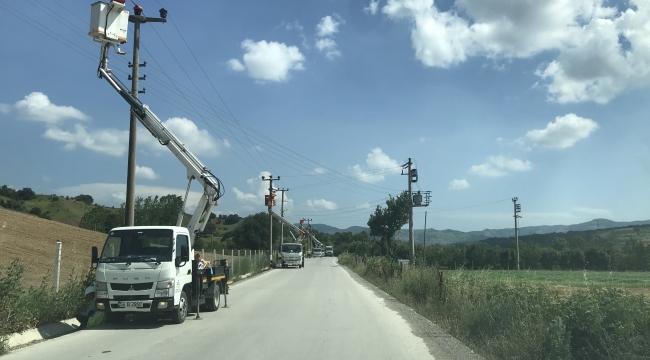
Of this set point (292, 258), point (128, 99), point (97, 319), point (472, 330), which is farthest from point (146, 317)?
point (292, 258)

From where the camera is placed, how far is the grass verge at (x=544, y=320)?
743 cm

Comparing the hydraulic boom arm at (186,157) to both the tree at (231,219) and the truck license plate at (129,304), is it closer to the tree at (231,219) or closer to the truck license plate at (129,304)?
the truck license plate at (129,304)

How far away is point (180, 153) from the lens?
17891 mm

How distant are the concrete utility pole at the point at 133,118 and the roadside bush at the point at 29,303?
3.61m

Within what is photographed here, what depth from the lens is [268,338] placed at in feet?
34.6

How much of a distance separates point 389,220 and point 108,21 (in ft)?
186

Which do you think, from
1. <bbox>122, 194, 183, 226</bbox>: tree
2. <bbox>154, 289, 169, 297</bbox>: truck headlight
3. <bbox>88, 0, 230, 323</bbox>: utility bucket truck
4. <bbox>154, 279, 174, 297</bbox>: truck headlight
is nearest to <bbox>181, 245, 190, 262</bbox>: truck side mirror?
<bbox>88, 0, 230, 323</bbox>: utility bucket truck

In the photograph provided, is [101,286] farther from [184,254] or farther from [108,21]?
[108,21]

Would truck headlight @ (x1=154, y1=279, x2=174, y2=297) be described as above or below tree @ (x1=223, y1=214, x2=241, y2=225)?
below

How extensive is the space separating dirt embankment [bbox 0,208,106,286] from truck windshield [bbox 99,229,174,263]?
7.39 meters

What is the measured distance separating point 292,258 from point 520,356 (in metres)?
45.9

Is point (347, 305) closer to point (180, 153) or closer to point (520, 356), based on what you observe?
point (180, 153)

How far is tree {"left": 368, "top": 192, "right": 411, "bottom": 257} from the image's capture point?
6925cm

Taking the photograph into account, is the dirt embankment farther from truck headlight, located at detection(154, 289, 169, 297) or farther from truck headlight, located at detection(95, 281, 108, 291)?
truck headlight, located at detection(154, 289, 169, 297)
